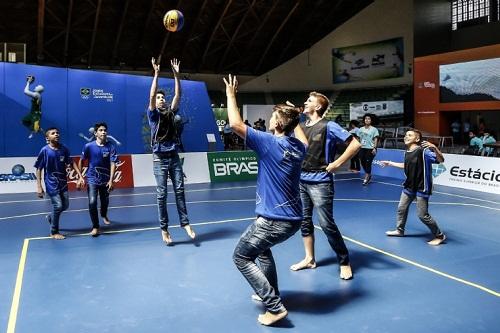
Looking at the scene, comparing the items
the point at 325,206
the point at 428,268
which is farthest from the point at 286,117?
the point at 428,268

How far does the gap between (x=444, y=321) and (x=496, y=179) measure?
9.05m

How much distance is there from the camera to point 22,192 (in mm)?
12195

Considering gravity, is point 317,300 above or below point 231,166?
below

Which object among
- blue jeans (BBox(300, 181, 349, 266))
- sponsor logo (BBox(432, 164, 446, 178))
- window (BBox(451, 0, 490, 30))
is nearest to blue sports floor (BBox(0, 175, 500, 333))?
blue jeans (BBox(300, 181, 349, 266))

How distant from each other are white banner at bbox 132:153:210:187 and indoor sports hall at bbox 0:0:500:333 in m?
0.04

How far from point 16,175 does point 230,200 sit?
19.8 ft

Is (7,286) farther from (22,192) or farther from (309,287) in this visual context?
(22,192)

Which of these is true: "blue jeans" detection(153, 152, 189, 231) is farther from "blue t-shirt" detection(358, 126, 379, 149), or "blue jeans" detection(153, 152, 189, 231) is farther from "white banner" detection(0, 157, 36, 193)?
"blue t-shirt" detection(358, 126, 379, 149)

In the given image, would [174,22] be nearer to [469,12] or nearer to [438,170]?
[438,170]

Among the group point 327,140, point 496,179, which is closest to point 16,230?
point 327,140

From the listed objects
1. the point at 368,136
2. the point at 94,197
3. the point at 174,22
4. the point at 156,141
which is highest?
the point at 174,22

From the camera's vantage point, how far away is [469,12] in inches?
1034

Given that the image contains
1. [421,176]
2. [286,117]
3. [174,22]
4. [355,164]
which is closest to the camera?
[286,117]

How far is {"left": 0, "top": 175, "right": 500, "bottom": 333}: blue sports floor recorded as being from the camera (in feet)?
13.4
